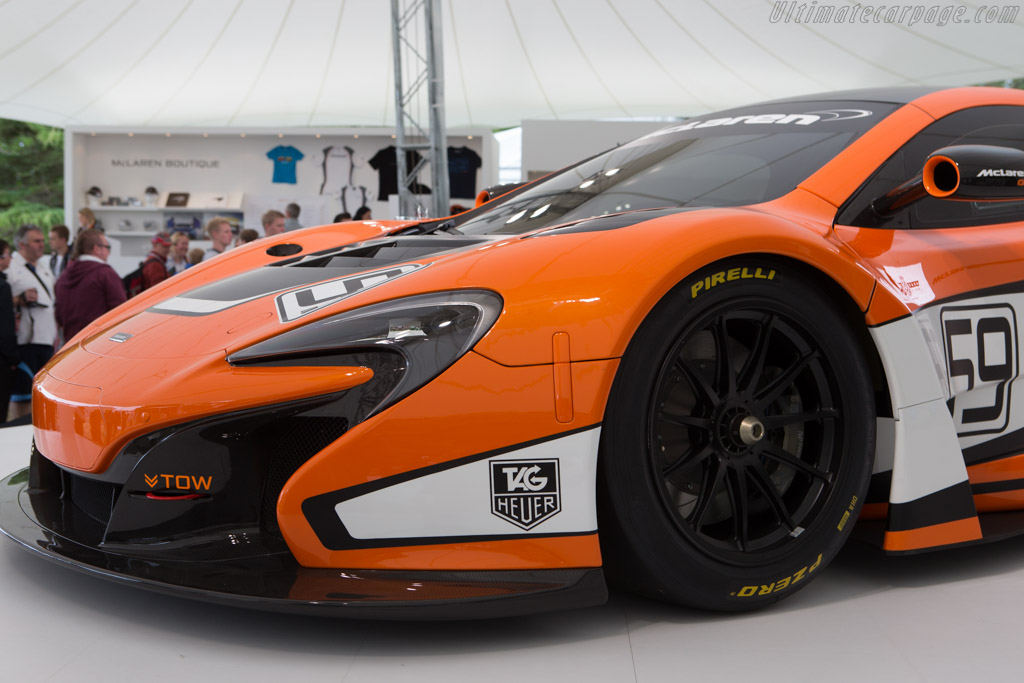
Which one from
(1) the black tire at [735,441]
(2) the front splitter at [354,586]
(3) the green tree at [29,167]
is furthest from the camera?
(3) the green tree at [29,167]

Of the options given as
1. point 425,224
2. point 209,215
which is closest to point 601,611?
point 425,224

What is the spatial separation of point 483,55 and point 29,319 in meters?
9.81

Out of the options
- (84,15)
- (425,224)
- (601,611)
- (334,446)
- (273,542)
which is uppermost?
(84,15)

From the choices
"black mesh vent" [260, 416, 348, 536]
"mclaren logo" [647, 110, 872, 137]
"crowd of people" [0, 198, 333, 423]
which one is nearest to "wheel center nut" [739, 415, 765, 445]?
"black mesh vent" [260, 416, 348, 536]

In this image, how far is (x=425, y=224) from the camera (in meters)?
2.87

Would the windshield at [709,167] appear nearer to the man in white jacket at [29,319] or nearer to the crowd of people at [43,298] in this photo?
the crowd of people at [43,298]

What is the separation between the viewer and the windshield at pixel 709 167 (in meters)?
2.19

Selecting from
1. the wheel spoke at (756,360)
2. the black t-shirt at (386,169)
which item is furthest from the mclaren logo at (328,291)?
the black t-shirt at (386,169)

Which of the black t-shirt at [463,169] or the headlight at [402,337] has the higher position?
the black t-shirt at [463,169]

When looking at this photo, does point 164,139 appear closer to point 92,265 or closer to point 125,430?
point 92,265

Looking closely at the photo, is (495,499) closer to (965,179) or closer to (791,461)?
(791,461)

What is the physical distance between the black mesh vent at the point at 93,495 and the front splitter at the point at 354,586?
0.12 m

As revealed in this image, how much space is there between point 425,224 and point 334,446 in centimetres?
145

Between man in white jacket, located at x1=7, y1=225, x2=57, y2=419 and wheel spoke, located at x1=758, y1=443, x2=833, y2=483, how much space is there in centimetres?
560
